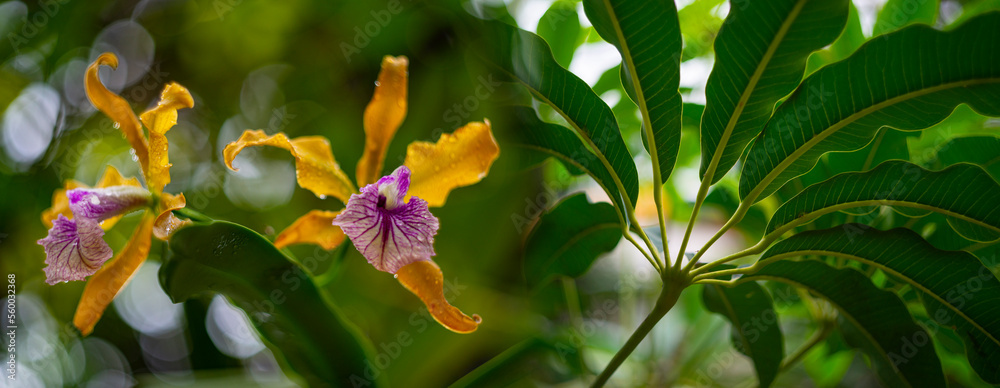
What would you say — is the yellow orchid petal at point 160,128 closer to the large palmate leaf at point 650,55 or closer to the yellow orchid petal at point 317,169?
the yellow orchid petal at point 317,169

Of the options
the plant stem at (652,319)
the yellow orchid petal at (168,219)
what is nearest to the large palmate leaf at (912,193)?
the plant stem at (652,319)

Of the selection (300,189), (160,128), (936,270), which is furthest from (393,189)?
(300,189)

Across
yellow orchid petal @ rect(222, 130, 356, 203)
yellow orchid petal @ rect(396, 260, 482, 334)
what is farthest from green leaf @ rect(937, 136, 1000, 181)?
yellow orchid petal @ rect(222, 130, 356, 203)

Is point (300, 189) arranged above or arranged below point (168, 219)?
below

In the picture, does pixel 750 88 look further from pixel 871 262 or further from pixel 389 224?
pixel 389 224

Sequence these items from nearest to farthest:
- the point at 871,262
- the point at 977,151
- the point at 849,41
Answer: the point at 871,262 < the point at 977,151 < the point at 849,41

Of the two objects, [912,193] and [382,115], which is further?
[382,115]
